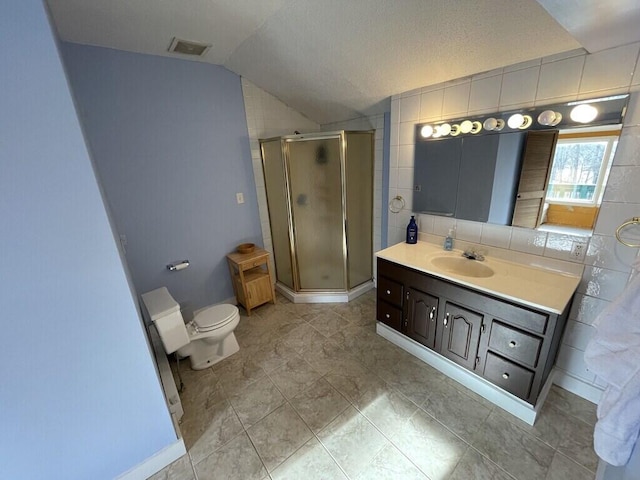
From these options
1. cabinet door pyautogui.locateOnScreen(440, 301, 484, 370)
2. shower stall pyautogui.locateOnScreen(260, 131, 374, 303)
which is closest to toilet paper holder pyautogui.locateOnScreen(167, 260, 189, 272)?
shower stall pyautogui.locateOnScreen(260, 131, 374, 303)

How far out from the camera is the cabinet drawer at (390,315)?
2000 mm

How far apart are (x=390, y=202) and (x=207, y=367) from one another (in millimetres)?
2068

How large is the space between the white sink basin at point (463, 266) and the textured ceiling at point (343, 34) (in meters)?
1.23

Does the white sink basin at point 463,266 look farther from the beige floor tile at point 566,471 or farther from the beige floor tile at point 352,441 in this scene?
the beige floor tile at point 352,441

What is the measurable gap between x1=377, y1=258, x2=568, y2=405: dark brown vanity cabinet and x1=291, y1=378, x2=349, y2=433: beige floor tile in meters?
0.70

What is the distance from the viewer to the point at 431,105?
1.92 metres

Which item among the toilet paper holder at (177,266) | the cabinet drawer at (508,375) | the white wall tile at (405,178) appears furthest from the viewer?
the toilet paper holder at (177,266)

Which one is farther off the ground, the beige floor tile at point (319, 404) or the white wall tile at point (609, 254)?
the white wall tile at point (609, 254)

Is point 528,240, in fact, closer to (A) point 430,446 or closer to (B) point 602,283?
(B) point 602,283

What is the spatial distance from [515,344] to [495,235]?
0.73 m

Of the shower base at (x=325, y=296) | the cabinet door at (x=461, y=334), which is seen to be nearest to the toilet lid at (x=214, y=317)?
the shower base at (x=325, y=296)

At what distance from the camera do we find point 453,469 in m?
1.27

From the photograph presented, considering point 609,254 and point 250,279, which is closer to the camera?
point 609,254

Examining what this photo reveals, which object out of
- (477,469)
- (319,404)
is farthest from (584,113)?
(319,404)
